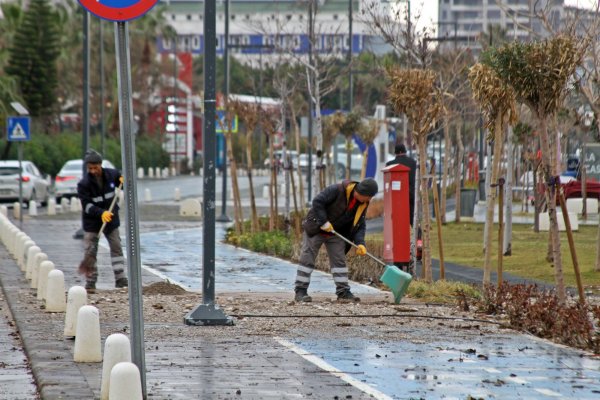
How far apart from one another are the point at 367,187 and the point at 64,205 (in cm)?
3043

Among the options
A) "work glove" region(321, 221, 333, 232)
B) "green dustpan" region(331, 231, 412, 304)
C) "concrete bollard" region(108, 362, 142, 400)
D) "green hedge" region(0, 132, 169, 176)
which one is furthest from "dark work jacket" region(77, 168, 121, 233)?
"green hedge" region(0, 132, 169, 176)

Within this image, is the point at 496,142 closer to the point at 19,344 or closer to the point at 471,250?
the point at 19,344

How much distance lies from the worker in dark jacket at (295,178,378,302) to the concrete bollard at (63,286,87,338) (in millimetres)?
4128

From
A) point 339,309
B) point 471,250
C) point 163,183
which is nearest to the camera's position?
point 339,309

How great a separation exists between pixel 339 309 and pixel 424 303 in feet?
4.99

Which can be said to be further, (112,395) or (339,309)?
(339,309)

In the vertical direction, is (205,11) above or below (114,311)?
above

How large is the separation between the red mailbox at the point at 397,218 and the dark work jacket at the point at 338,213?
92.2 inches

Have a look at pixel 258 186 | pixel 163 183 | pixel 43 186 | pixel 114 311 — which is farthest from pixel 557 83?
pixel 163 183

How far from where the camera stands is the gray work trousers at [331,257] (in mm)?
15711

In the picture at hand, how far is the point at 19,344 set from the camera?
1195 cm

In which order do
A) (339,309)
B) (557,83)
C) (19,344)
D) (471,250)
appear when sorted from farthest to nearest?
1. (471,250)
2. (339,309)
3. (557,83)
4. (19,344)

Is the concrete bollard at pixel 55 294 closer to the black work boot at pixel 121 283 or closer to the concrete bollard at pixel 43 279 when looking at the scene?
the concrete bollard at pixel 43 279

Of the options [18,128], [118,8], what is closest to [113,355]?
[118,8]
